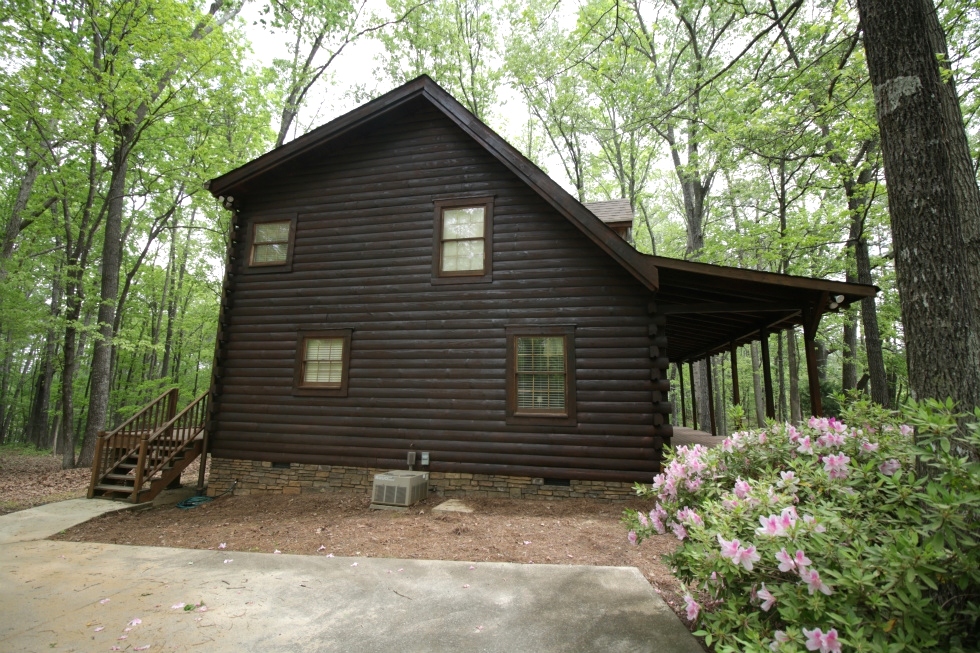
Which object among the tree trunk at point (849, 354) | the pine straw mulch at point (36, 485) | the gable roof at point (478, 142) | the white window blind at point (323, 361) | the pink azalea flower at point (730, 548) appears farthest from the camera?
the tree trunk at point (849, 354)

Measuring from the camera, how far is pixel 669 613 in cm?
346

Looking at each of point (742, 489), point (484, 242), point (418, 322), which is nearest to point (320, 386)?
point (418, 322)

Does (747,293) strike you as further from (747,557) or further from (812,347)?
(747,557)

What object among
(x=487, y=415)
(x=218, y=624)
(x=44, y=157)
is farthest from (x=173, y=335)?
(x=218, y=624)

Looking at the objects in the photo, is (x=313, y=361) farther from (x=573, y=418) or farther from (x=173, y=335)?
(x=173, y=335)

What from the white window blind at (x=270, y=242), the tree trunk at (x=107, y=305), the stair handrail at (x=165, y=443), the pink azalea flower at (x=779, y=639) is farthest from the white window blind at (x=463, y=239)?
the tree trunk at (x=107, y=305)

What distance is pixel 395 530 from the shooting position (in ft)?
20.2

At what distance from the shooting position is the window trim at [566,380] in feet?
25.4

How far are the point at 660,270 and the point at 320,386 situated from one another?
257 inches

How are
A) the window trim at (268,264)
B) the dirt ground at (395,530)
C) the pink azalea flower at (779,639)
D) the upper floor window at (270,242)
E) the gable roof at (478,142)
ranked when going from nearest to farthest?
the pink azalea flower at (779,639)
the dirt ground at (395,530)
the gable roof at (478,142)
the window trim at (268,264)
the upper floor window at (270,242)

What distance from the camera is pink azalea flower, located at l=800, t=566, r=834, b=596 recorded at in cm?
196

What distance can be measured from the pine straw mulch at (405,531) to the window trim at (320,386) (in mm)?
1878

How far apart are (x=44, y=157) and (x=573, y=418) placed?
15.9 m

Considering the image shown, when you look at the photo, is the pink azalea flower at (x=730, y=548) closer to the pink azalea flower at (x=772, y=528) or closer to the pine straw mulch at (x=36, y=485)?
the pink azalea flower at (x=772, y=528)
